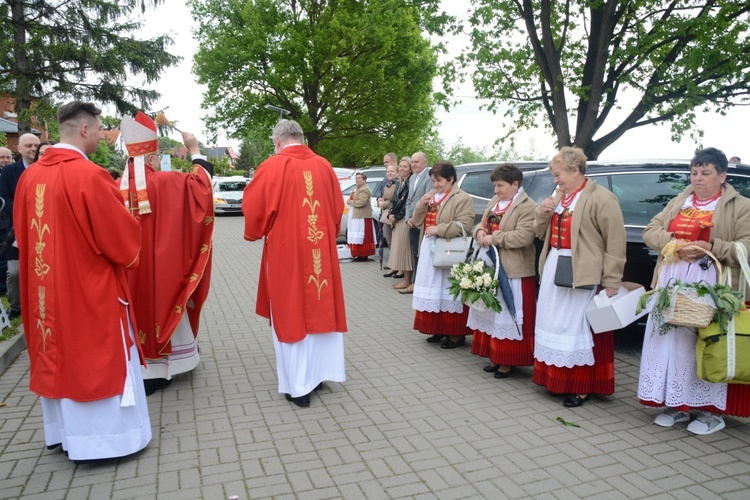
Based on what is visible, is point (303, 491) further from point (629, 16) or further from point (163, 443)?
point (629, 16)

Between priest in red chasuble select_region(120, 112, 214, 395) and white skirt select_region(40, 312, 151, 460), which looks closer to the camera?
white skirt select_region(40, 312, 151, 460)

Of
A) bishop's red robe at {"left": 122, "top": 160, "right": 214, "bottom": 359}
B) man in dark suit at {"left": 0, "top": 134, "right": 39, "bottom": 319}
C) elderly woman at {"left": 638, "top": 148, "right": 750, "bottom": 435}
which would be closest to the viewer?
elderly woman at {"left": 638, "top": 148, "right": 750, "bottom": 435}

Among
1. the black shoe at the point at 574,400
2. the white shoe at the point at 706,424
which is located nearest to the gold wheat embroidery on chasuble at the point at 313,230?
the black shoe at the point at 574,400

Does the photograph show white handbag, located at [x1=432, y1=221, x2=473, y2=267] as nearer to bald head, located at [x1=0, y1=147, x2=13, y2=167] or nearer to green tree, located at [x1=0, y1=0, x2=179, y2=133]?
bald head, located at [x1=0, y1=147, x2=13, y2=167]

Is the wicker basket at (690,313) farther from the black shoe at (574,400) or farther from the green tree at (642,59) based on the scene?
the green tree at (642,59)

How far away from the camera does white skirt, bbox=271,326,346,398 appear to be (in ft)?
15.7

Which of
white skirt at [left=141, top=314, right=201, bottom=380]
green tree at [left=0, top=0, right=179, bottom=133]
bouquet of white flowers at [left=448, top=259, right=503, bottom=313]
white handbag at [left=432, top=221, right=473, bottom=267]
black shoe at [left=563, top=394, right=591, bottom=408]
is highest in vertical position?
green tree at [left=0, top=0, right=179, bottom=133]

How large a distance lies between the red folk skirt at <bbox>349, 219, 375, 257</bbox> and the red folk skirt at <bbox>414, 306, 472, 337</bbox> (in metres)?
6.40

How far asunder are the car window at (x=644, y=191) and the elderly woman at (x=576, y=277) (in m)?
1.63

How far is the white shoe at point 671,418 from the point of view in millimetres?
4418

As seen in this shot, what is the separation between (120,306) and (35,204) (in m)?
0.78

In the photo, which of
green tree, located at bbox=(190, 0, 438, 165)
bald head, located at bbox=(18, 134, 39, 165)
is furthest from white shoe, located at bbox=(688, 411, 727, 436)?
green tree, located at bbox=(190, 0, 438, 165)

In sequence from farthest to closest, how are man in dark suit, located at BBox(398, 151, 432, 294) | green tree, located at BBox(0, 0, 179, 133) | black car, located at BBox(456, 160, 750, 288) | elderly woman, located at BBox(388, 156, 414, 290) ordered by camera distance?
green tree, located at BBox(0, 0, 179, 133), elderly woman, located at BBox(388, 156, 414, 290), man in dark suit, located at BBox(398, 151, 432, 294), black car, located at BBox(456, 160, 750, 288)

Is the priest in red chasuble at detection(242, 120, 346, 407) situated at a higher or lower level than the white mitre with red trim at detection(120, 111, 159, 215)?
lower
